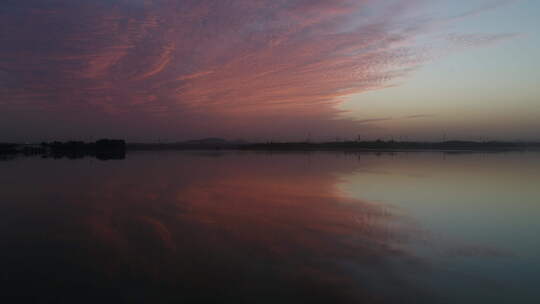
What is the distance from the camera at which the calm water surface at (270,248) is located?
6.73 m

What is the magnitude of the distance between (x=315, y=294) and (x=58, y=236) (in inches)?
320

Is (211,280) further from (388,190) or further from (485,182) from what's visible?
(485,182)

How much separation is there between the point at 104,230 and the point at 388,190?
14.9m

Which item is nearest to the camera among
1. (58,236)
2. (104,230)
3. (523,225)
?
(58,236)

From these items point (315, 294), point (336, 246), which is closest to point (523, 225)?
point (336, 246)

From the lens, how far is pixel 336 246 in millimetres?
9562

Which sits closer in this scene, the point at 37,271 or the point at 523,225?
the point at 37,271

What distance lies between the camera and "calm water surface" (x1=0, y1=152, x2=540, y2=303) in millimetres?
6730

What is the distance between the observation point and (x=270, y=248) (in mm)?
9367

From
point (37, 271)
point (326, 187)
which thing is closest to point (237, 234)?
point (37, 271)

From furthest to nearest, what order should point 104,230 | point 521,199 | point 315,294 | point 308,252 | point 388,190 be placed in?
point 388,190, point 521,199, point 104,230, point 308,252, point 315,294

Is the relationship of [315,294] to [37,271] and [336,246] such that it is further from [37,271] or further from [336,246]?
[37,271]

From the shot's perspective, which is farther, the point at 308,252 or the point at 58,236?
the point at 58,236

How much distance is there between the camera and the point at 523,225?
12148 millimetres
